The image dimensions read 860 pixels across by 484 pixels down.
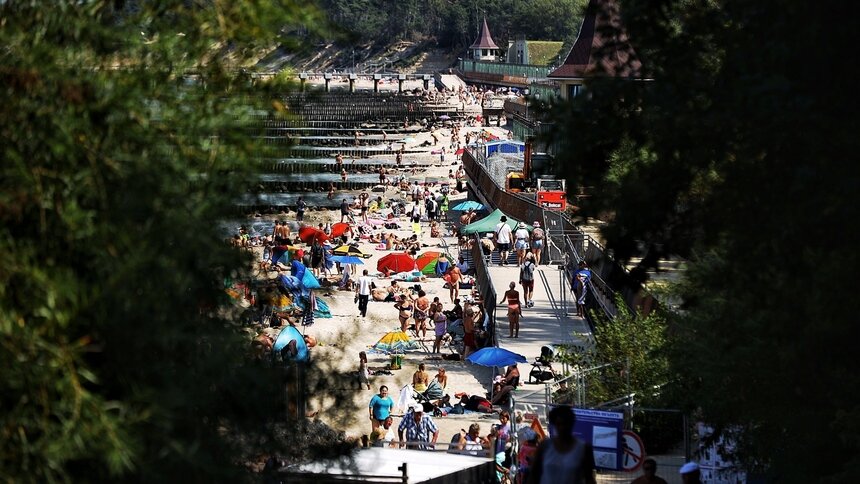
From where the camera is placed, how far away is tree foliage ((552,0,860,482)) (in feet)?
19.4

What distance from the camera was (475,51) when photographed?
173000 mm

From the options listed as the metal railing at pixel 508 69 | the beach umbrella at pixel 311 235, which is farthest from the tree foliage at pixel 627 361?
the metal railing at pixel 508 69

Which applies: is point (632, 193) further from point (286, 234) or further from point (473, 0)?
point (473, 0)

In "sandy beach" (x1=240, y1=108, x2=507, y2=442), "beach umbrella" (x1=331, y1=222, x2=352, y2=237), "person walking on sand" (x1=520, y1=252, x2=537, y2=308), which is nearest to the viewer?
"sandy beach" (x1=240, y1=108, x2=507, y2=442)

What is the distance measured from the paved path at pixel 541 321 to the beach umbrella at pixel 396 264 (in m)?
6.14

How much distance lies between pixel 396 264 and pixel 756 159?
84.1ft

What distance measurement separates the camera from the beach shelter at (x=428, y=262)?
32.2 meters

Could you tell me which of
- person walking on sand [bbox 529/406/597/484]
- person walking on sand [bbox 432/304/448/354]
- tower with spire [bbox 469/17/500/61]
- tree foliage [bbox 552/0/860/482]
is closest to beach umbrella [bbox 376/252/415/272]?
person walking on sand [bbox 432/304/448/354]

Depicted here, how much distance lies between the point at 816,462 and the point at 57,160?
627 centimetres

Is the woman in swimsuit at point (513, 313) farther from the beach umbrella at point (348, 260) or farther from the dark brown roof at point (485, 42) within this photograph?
the dark brown roof at point (485, 42)

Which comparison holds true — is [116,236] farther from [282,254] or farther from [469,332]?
[282,254]

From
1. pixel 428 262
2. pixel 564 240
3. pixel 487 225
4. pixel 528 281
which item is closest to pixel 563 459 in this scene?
pixel 528 281

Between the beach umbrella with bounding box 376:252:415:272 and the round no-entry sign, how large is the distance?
21.7m

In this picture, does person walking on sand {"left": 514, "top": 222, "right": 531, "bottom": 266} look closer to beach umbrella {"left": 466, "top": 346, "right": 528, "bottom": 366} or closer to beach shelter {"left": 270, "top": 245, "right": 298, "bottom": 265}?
beach shelter {"left": 270, "top": 245, "right": 298, "bottom": 265}
